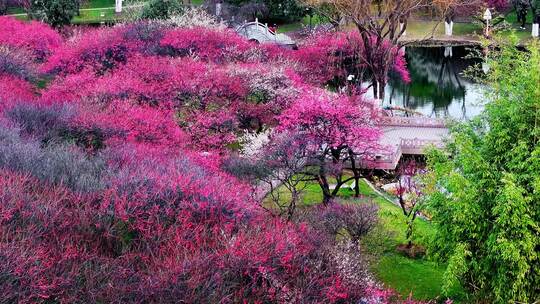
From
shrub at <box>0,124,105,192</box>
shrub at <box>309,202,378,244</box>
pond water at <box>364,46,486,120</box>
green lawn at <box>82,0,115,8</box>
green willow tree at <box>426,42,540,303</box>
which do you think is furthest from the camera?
green lawn at <box>82,0,115,8</box>

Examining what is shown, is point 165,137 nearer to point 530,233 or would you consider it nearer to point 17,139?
point 17,139

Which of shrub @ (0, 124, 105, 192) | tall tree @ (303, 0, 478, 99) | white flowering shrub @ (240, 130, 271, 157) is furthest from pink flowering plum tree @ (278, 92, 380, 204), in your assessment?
tall tree @ (303, 0, 478, 99)

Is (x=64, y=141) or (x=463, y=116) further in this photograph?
(x=463, y=116)

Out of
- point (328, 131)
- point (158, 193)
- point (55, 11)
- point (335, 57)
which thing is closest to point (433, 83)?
point (335, 57)

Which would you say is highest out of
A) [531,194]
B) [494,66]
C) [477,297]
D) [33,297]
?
[494,66]

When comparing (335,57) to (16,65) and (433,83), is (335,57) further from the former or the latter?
(16,65)

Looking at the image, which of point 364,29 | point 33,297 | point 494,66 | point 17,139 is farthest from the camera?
point 364,29

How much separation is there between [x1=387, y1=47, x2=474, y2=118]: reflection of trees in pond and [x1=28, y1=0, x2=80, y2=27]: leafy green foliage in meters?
25.5

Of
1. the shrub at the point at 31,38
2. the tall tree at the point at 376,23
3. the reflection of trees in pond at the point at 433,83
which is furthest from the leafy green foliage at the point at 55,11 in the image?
the reflection of trees in pond at the point at 433,83

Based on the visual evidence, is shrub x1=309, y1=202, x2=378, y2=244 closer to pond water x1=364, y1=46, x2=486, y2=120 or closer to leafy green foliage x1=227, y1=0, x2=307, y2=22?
pond water x1=364, y1=46, x2=486, y2=120

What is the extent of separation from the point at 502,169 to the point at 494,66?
2.86 m

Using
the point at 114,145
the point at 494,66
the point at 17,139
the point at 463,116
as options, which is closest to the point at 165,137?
the point at 114,145

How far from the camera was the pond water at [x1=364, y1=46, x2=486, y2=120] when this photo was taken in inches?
1577

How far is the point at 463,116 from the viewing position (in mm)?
37938
